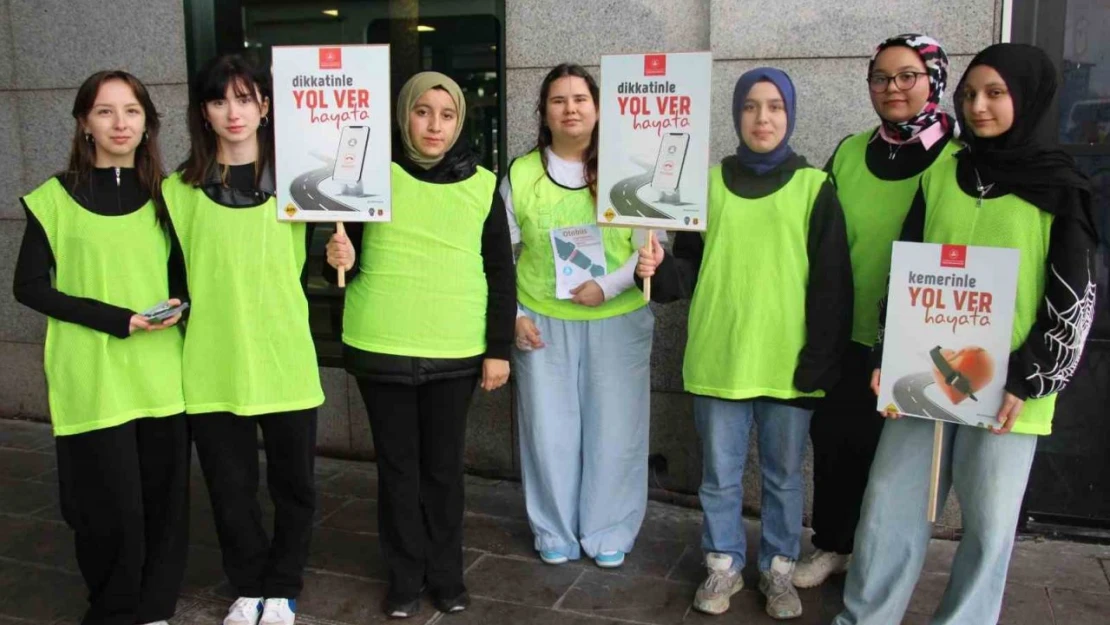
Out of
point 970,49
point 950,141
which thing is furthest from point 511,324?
point 970,49

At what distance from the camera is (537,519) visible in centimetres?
421

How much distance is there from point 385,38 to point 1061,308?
3.78m

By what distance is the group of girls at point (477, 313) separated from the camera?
303 centimetres

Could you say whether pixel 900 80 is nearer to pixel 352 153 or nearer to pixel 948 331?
pixel 948 331

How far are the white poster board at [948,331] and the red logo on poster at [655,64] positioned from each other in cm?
99

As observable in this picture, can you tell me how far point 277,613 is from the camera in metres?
3.62

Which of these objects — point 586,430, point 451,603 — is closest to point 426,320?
point 586,430

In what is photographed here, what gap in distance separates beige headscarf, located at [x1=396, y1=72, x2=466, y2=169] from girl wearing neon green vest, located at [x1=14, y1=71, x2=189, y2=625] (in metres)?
0.81

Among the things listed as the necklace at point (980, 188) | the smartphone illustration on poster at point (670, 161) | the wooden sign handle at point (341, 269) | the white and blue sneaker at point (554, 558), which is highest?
the smartphone illustration on poster at point (670, 161)

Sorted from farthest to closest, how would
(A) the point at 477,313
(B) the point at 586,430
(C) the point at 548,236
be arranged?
(B) the point at 586,430 < (C) the point at 548,236 < (A) the point at 477,313

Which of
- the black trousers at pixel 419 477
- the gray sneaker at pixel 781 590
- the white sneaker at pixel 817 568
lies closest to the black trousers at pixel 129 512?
the black trousers at pixel 419 477

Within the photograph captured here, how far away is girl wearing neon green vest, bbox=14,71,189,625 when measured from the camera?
3.21m

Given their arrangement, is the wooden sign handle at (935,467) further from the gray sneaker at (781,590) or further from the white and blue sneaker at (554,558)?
the white and blue sneaker at (554,558)

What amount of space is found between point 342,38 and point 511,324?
101 inches
